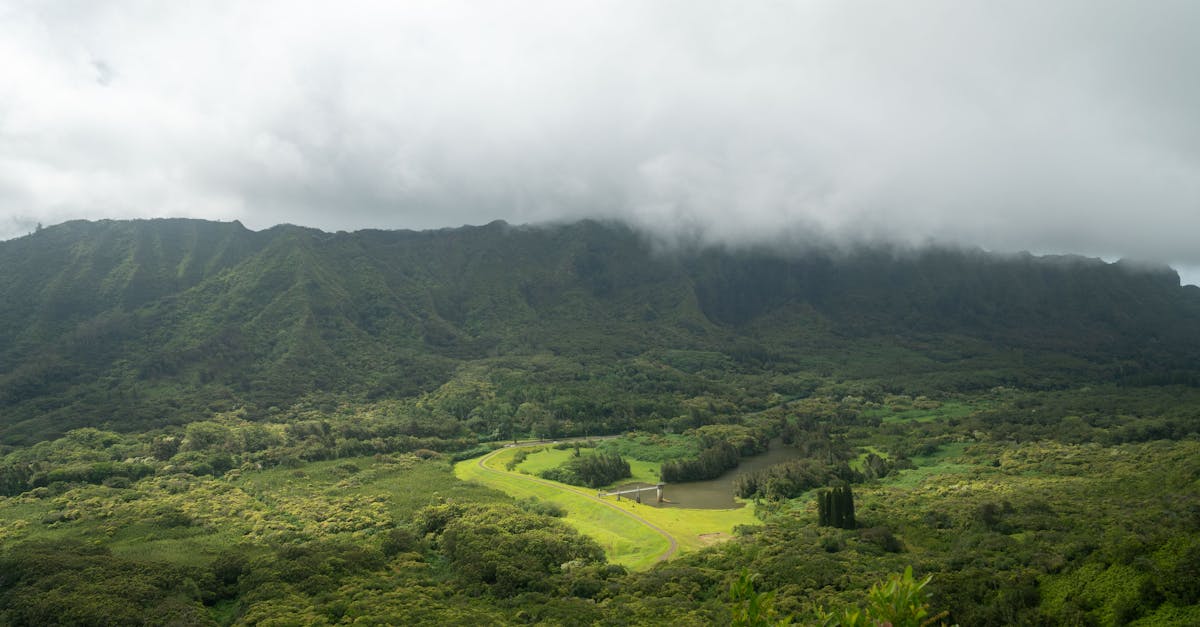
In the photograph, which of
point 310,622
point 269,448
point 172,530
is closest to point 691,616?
point 310,622

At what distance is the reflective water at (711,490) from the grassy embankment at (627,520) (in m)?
4.95

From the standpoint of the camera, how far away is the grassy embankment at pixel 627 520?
78875mm

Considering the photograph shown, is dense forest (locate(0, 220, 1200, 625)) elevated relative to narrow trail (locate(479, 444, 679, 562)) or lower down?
elevated

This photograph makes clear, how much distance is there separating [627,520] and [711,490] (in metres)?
28.4

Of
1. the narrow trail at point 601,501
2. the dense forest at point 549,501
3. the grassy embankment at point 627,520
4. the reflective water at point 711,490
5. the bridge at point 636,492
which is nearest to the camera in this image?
the dense forest at point 549,501

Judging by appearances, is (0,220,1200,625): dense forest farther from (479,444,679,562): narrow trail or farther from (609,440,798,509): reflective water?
(609,440,798,509): reflective water

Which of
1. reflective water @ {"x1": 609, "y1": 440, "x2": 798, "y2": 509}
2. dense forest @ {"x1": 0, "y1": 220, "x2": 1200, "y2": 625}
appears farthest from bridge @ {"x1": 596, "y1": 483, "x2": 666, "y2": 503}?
dense forest @ {"x1": 0, "y1": 220, "x2": 1200, "y2": 625}

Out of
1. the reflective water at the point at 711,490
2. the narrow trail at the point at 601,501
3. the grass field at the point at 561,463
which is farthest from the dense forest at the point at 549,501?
the reflective water at the point at 711,490

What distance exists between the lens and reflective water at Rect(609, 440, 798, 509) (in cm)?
10350

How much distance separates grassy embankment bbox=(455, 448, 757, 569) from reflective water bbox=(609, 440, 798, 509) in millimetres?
4948

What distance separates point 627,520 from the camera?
296 feet

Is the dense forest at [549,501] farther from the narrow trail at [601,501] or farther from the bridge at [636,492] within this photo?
the bridge at [636,492]

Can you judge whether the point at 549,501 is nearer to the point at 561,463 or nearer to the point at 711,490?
the point at 561,463

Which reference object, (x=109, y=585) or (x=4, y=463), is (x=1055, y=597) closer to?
(x=109, y=585)
